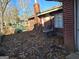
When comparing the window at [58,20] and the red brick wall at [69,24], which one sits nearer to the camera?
the red brick wall at [69,24]

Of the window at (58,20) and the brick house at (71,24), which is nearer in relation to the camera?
the brick house at (71,24)

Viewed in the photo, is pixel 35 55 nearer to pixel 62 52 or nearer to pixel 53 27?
pixel 62 52

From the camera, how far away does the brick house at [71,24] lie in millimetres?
10398

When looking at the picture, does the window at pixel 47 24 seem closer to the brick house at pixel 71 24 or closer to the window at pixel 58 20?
the window at pixel 58 20

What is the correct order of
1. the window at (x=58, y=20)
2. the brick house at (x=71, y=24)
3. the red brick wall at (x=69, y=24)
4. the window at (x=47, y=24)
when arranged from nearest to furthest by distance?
the brick house at (x=71, y=24) < the red brick wall at (x=69, y=24) < the window at (x=58, y=20) < the window at (x=47, y=24)

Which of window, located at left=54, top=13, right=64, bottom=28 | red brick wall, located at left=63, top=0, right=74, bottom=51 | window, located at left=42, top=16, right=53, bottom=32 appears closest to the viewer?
red brick wall, located at left=63, top=0, right=74, bottom=51

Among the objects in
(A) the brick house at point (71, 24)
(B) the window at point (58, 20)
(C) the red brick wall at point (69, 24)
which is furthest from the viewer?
(B) the window at point (58, 20)

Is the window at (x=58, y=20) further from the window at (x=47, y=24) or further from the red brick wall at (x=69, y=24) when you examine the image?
the red brick wall at (x=69, y=24)

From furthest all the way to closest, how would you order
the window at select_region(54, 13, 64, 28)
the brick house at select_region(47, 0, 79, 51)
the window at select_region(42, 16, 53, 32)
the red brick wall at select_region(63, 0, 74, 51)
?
the window at select_region(42, 16, 53, 32), the window at select_region(54, 13, 64, 28), the red brick wall at select_region(63, 0, 74, 51), the brick house at select_region(47, 0, 79, 51)

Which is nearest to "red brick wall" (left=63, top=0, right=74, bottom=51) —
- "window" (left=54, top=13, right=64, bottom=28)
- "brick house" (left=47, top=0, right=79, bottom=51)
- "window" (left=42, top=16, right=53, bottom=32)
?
"brick house" (left=47, top=0, right=79, bottom=51)

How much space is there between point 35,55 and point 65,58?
1846mm

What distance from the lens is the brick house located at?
34.1 ft

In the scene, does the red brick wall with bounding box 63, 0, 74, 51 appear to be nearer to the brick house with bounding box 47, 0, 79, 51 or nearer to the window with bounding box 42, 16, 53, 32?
the brick house with bounding box 47, 0, 79, 51

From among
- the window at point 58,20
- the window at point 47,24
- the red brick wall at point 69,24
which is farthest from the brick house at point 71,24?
the window at point 47,24
